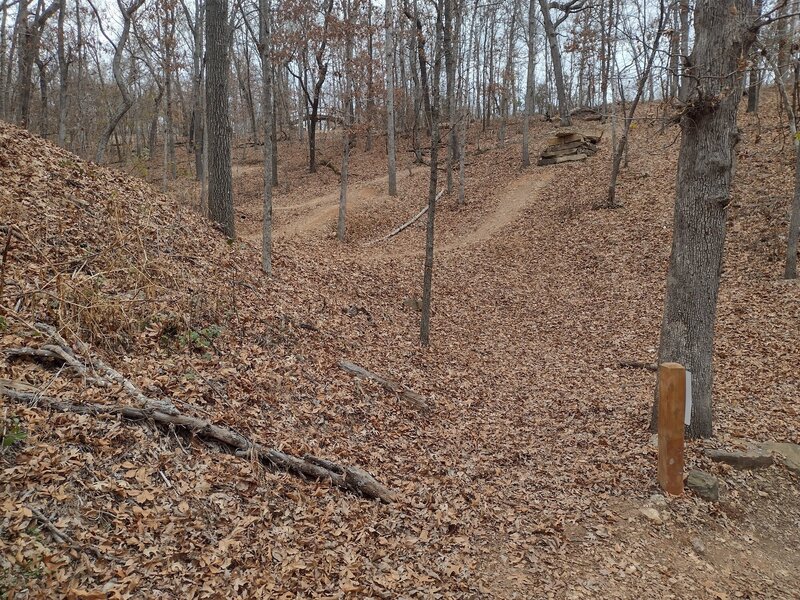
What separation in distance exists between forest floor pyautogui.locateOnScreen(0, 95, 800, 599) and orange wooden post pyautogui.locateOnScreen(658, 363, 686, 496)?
0.71ft

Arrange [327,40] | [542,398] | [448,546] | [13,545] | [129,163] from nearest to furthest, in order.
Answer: [13,545], [448,546], [542,398], [327,40], [129,163]

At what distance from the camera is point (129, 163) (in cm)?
2819

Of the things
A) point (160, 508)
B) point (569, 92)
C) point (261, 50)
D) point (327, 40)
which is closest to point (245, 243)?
point (261, 50)

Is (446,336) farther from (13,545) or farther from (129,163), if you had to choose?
(129,163)

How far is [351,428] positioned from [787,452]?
4861mm

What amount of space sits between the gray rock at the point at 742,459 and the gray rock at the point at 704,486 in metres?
0.46

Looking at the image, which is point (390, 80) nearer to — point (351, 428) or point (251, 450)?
point (351, 428)

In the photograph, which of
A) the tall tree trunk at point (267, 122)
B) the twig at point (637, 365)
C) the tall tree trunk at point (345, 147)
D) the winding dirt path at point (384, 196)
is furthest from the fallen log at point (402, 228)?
the twig at point (637, 365)

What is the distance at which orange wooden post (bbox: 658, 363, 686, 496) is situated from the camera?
4703mm

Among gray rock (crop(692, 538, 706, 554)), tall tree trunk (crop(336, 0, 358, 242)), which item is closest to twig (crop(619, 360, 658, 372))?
gray rock (crop(692, 538, 706, 554))

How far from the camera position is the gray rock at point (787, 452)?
17.2 feet

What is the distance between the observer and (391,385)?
22.9ft

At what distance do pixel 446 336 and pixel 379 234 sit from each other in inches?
347

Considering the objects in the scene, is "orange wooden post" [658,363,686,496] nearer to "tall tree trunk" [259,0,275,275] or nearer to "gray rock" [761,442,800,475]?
"gray rock" [761,442,800,475]
